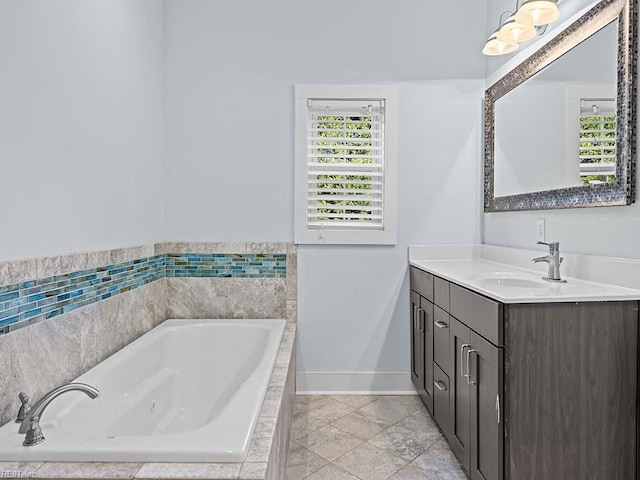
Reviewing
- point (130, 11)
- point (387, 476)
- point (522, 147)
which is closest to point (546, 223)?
point (522, 147)

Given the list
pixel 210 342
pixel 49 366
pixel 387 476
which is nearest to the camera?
pixel 49 366

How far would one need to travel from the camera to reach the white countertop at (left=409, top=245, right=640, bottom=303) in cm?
152

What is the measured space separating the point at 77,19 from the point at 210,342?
177 centimetres

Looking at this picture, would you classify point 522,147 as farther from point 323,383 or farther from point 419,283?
point 323,383

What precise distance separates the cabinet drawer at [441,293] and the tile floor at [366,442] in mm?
735

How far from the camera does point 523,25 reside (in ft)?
7.00

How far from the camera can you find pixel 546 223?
2184mm

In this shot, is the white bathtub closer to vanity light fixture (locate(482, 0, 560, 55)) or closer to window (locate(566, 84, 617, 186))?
window (locate(566, 84, 617, 186))

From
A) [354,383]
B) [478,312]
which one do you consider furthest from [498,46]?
[354,383]

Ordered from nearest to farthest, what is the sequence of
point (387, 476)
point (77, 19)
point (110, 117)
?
point (77, 19)
point (387, 476)
point (110, 117)

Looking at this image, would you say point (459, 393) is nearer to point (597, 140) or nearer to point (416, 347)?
point (416, 347)

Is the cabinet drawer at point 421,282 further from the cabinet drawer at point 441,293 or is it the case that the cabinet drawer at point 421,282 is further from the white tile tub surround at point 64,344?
the white tile tub surround at point 64,344

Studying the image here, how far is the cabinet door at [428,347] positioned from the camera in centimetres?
244

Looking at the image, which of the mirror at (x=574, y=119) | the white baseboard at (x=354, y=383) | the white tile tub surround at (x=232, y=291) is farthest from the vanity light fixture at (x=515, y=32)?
the white baseboard at (x=354, y=383)
